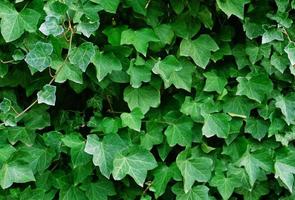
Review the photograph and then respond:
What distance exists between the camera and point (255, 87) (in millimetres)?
2027

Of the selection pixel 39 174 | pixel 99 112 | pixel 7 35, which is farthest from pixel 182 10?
pixel 39 174

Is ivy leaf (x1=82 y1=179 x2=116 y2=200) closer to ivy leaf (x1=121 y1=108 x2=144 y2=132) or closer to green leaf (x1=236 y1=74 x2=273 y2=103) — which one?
ivy leaf (x1=121 y1=108 x2=144 y2=132)

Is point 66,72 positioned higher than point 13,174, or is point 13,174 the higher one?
point 66,72

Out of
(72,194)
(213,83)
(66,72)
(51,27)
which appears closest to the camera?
(51,27)

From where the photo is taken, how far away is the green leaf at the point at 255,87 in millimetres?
2010

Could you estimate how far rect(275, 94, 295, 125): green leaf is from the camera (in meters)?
2.06

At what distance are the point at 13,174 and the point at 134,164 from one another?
1.41 feet

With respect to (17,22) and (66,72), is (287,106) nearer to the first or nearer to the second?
(66,72)

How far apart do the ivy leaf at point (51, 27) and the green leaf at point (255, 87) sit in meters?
0.75

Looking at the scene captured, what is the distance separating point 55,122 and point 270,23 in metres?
0.94

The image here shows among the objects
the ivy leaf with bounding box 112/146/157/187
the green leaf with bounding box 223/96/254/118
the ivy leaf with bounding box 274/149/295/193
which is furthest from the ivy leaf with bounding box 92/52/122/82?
the ivy leaf with bounding box 274/149/295/193

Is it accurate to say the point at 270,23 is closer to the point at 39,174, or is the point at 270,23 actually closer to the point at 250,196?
the point at 250,196

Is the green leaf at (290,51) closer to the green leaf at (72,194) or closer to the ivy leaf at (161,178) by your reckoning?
the ivy leaf at (161,178)

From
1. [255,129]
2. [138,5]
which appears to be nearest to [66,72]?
[138,5]
